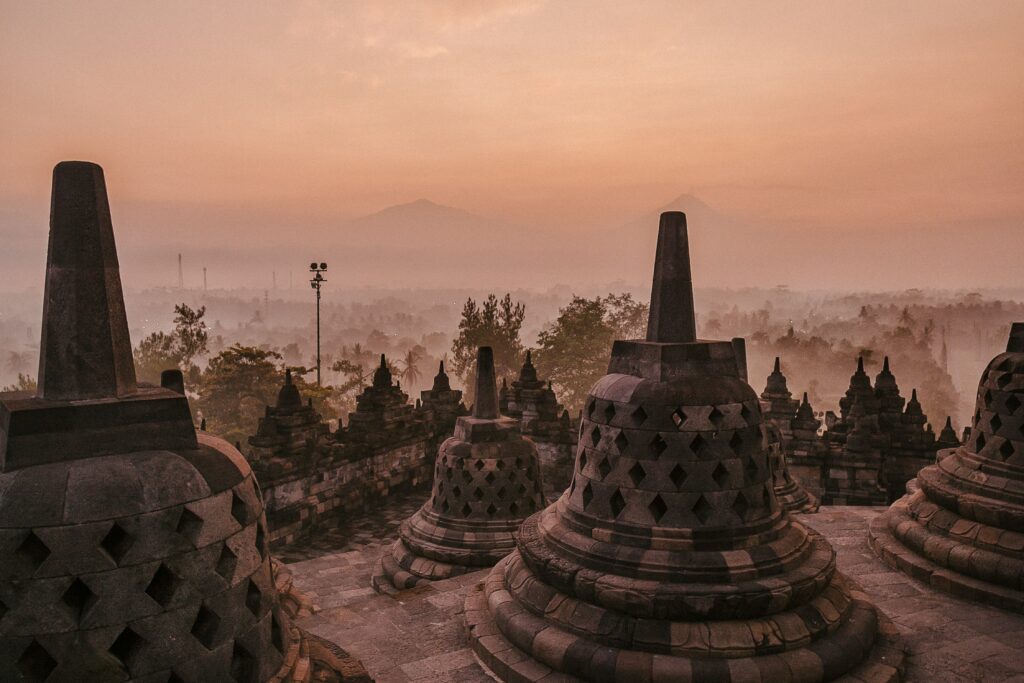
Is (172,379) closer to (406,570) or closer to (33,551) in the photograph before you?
(406,570)

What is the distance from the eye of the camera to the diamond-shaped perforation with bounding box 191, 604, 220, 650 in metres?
3.12

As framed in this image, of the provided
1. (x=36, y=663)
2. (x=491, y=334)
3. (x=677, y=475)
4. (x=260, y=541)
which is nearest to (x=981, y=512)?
(x=677, y=475)

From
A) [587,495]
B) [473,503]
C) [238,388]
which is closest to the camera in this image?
[587,495]

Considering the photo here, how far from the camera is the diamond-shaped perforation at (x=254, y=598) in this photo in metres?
3.39

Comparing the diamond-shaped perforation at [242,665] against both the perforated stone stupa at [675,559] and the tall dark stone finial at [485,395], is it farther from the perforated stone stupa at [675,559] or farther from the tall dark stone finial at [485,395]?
the tall dark stone finial at [485,395]

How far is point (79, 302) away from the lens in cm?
346

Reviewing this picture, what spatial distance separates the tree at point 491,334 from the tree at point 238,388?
1743cm

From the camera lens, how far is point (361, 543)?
1435 cm

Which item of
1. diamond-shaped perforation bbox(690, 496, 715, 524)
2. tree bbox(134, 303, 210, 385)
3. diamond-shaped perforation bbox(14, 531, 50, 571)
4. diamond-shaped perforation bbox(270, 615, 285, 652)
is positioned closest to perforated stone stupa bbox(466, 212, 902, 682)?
diamond-shaped perforation bbox(690, 496, 715, 524)

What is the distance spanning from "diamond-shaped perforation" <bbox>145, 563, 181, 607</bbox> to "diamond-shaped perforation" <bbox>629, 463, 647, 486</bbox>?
3551 millimetres

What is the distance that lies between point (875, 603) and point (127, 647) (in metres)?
6.73

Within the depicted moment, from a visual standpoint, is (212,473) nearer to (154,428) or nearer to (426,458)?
(154,428)

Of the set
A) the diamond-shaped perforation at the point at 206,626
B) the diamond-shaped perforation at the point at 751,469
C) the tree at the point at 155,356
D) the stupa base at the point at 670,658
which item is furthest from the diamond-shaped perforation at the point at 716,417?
the tree at the point at 155,356

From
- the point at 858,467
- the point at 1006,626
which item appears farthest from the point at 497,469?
the point at 858,467
